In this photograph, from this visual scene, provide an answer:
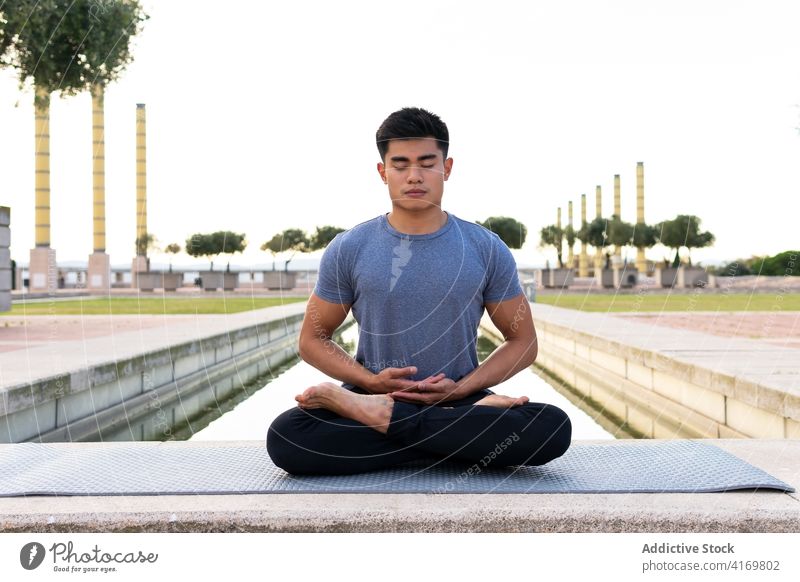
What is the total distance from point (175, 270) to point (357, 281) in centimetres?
3475

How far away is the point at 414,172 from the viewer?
250 centimetres

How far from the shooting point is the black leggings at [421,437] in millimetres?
2441

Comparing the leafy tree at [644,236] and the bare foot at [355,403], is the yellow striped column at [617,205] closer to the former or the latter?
the leafy tree at [644,236]

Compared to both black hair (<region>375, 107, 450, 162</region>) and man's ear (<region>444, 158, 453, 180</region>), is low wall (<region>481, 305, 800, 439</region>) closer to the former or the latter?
man's ear (<region>444, 158, 453, 180</region>)

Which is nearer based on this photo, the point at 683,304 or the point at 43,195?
the point at 683,304

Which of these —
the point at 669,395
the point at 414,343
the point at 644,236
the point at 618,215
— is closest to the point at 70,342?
the point at 669,395

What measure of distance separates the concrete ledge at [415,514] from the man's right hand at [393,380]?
0.35 metres

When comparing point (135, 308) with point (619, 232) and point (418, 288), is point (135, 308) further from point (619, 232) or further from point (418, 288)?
point (619, 232)

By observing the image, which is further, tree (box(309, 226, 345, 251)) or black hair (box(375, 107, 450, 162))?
tree (box(309, 226, 345, 251))

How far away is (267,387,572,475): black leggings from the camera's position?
8.01ft

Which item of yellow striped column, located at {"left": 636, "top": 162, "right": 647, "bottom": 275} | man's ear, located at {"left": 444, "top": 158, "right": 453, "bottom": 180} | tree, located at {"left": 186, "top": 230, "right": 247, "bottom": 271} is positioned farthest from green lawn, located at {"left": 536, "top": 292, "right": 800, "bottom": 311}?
man's ear, located at {"left": 444, "top": 158, "right": 453, "bottom": 180}

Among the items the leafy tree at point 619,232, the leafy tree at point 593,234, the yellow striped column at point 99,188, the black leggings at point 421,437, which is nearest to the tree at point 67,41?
the black leggings at point 421,437

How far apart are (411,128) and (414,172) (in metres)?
0.13
